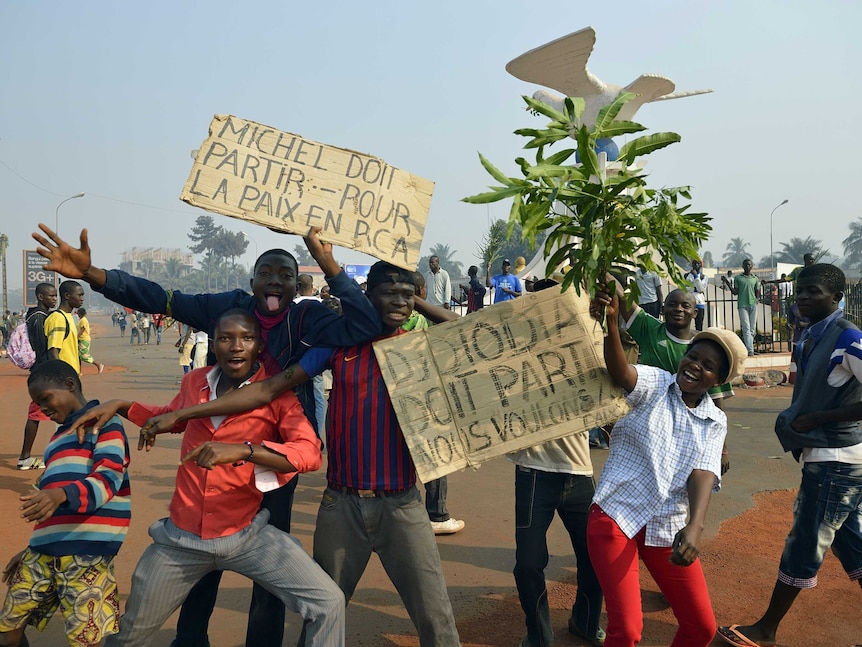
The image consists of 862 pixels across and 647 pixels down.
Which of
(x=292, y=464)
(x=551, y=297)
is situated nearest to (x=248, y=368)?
(x=292, y=464)

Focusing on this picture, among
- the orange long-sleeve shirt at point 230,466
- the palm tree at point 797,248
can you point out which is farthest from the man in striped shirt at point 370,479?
the palm tree at point 797,248

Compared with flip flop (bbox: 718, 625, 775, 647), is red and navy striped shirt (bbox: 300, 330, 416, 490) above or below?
above

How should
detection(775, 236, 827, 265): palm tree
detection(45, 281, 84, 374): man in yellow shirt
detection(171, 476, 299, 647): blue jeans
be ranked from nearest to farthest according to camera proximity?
1. detection(171, 476, 299, 647): blue jeans
2. detection(45, 281, 84, 374): man in yellow shirt
3. detection(775, 236, 827, 265): palm tree

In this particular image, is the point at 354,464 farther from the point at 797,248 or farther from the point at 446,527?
the point at 797,248

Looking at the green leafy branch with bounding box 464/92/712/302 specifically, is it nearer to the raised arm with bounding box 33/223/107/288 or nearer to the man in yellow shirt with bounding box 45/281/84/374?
the raised arm with bounding box 33/223/107/288

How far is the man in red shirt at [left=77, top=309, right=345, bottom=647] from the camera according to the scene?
2861 millimetres

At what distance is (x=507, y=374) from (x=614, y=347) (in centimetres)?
51

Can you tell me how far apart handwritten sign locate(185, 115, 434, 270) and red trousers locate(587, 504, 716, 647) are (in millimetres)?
1471

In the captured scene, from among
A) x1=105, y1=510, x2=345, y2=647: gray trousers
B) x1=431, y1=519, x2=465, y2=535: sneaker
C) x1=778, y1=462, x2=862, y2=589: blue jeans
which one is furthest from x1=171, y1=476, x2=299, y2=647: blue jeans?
x1=778, y1=462, x2=862, y2=589: blue jeans

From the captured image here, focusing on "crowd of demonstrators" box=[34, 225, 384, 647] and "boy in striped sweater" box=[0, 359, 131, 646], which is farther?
"crowd of demonstrators" box=[34, 225, 384, 647]

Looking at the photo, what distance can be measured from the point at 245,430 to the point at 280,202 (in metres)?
1.03

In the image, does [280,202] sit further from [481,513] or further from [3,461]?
[3,461]

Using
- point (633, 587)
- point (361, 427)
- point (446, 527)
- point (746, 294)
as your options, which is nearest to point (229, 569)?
point (361, 427)

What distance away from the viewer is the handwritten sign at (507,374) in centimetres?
326
